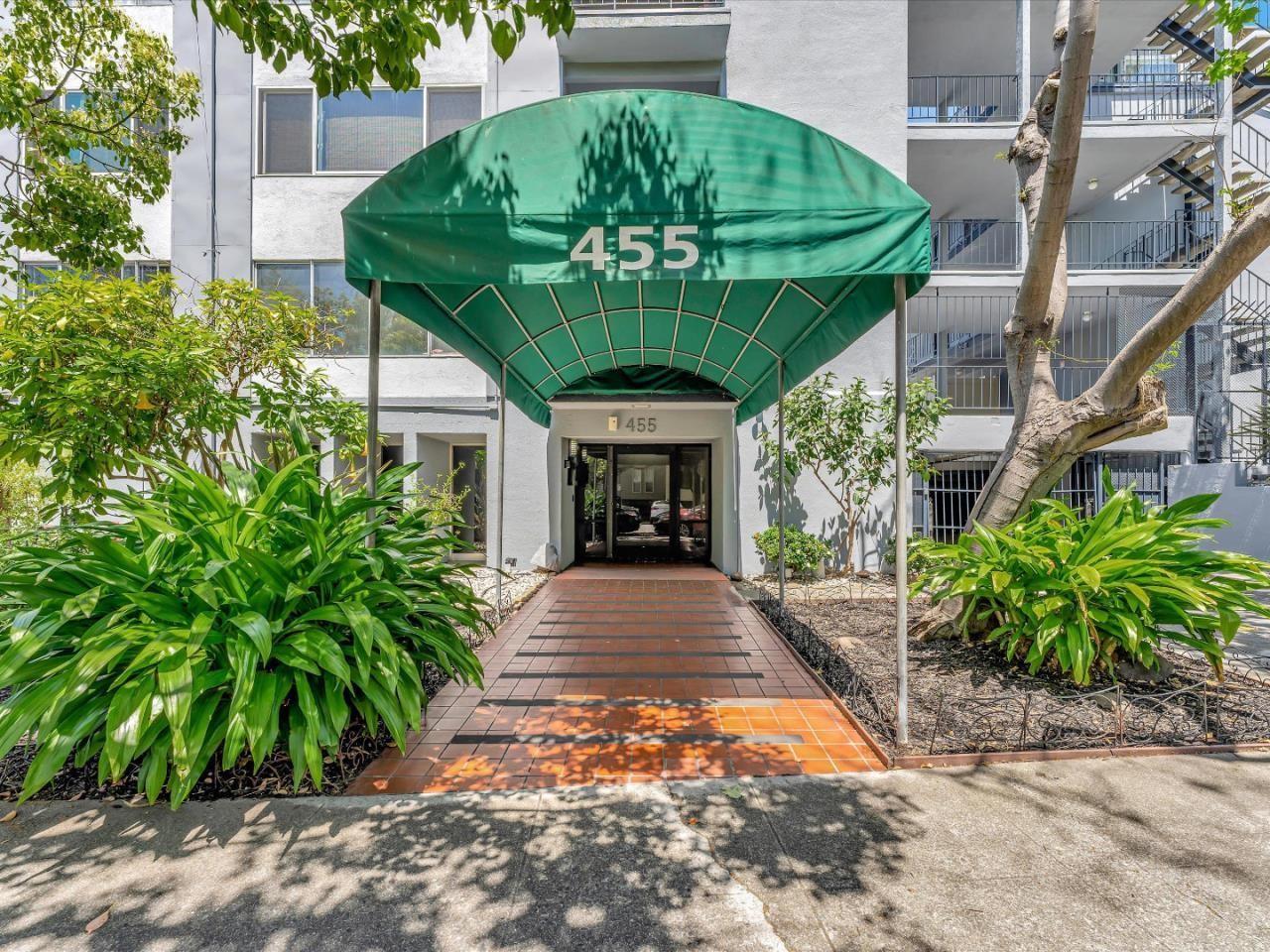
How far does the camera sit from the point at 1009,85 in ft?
44.2

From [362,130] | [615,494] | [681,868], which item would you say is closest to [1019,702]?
[681,868]

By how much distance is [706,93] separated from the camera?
10422mm

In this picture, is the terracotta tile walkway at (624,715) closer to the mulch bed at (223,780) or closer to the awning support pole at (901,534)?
the mulch bed at (223,780)

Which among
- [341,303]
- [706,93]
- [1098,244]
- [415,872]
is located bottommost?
[415,872]

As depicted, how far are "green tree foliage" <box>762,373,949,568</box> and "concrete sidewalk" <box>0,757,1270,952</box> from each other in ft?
21.4

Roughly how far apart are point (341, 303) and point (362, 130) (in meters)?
3.07

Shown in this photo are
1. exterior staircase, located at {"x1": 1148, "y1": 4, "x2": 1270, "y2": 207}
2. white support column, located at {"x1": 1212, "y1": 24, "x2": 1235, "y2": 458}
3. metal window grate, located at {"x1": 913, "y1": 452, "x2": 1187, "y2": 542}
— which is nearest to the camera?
white support column, located at {"x1": 1212, "y1": 24, "x2": 1235, "y2": 458}

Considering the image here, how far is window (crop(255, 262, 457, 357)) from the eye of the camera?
10891 millimetres

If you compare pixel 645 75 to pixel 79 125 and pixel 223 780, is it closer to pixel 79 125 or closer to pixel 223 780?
pixel 79 125

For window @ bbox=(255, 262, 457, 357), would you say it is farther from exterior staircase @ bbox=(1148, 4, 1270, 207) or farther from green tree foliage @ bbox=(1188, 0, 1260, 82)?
exterior staircase @ bbox=(1148, 4, 1270, 207)

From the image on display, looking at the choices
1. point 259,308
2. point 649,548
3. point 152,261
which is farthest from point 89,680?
point 152,261

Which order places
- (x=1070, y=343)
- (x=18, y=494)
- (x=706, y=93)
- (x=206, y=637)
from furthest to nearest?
(x=1070, y=343)
(x=706, y=93)
(x=18, y=494)
(x=206, y=637)

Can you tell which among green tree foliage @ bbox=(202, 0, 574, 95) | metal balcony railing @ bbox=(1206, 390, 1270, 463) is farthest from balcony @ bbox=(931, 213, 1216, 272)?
green tree foliage @ bbox=(202, 0, 574, 95)

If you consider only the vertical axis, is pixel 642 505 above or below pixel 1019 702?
above
